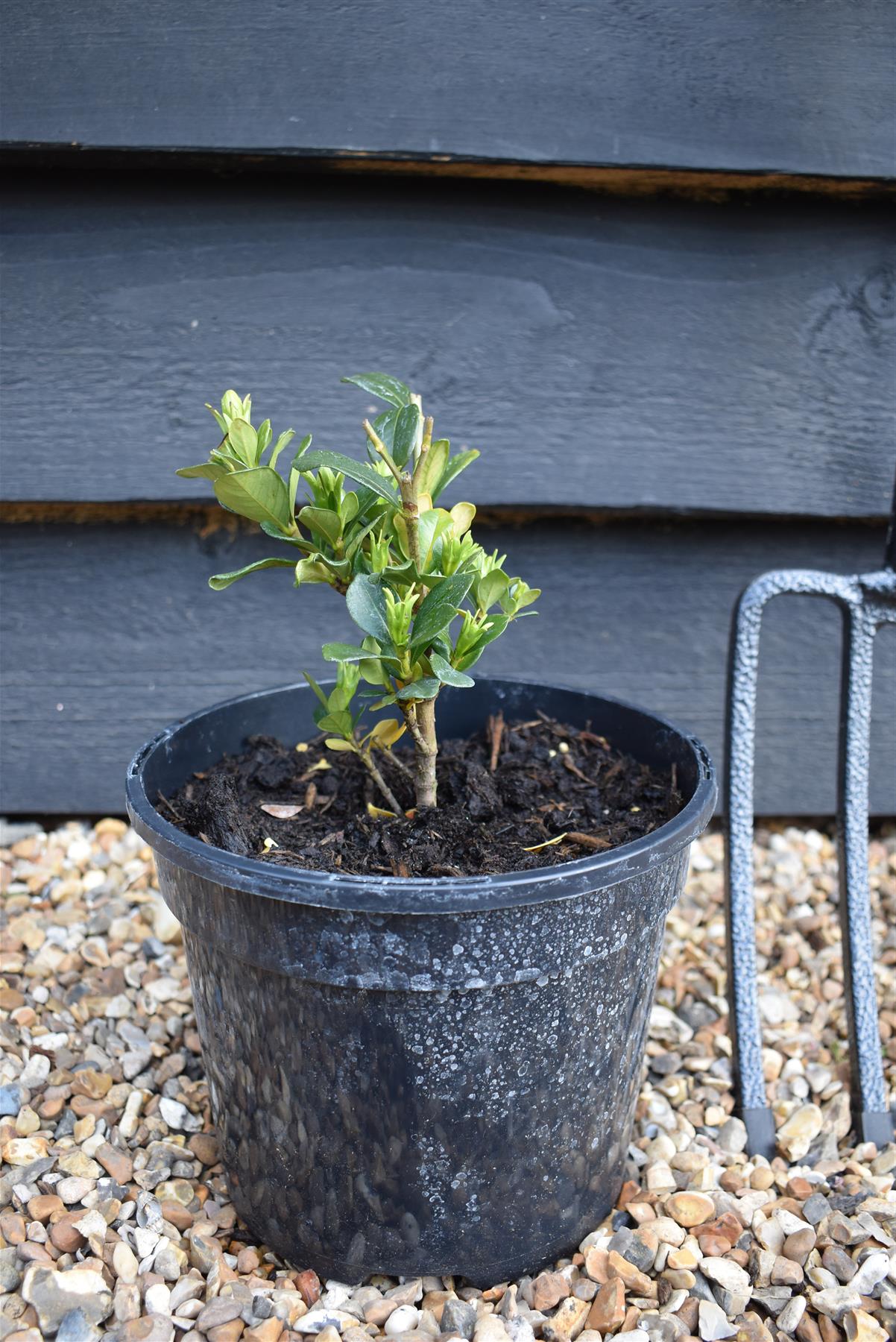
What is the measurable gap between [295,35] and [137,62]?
21 cm

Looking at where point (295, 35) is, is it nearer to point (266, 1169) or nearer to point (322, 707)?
point (322, 707)

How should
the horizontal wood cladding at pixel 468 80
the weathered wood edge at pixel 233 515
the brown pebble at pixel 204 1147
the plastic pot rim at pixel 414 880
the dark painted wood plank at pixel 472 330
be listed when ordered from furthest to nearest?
1. the weathered wood edge at pixel 233 515
2. the dark painted wood plank at pixel 472 330
3. the horizontal wood cladding at pixel 468 80
4. the brown pebble at pixel 204 1147
5. the plastic pot rim at pixel 414 880

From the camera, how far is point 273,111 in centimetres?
128

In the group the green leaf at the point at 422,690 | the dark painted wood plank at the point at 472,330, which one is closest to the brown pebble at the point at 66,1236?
the green leaf at the point at 422,690

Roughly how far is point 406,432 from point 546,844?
0.40m

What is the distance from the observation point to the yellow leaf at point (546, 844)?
93 centimetres

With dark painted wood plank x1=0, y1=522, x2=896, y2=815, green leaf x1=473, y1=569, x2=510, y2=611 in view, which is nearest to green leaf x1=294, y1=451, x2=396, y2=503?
green leaf x1=473, y1=569, x2=510, y2=611

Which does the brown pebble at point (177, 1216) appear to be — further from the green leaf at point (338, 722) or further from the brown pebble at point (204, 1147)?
the green leaf at point (338, 722)

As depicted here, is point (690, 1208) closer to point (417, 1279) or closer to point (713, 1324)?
point (713, 1324)

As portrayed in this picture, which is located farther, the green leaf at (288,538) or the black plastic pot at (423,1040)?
the green leaf at (288,538)

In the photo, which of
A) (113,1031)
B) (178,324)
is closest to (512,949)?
(113,1031)

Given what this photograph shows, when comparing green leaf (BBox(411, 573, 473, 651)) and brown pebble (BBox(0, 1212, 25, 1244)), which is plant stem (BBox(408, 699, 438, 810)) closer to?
green leaf (BBox(411, 573, 473, 651))

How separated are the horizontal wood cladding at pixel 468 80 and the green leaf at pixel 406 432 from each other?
631mm

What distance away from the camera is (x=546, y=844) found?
0.93 meters
